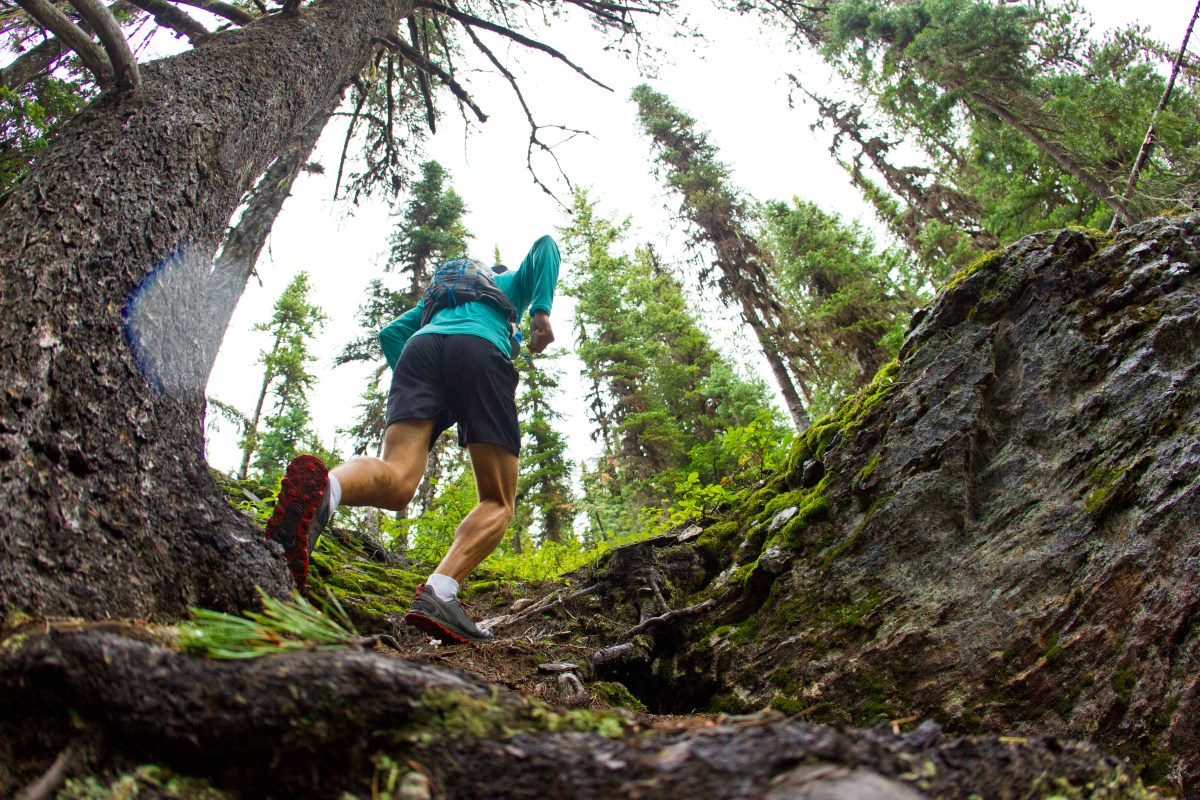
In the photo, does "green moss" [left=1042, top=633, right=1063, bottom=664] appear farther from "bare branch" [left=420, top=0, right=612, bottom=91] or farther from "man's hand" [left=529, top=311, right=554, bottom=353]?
"bare branch" [left=420, top=0, right=612, bottom=91]

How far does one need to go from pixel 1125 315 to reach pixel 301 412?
91.3ft

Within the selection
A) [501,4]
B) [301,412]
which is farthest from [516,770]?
[301,412]

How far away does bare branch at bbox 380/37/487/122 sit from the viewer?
4689 mm

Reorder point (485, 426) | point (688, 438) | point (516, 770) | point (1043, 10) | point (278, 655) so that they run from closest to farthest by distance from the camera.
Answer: point (516, 770) → point (278, 655) → point (485, 426) → point (1043, 10) → point (688, 438)

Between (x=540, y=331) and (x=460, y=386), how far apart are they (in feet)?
2.25

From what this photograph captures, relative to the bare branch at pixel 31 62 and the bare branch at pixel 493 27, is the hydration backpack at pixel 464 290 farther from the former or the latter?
Answer: the bare branch at pixel 31 62

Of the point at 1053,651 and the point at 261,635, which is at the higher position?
the point at 261,635

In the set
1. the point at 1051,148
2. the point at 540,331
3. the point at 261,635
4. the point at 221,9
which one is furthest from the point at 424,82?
the point at 1051,148

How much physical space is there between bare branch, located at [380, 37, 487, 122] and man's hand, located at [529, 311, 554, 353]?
248 centimetres

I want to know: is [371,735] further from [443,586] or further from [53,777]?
[443,586]

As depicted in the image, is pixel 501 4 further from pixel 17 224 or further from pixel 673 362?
pixel 673 362

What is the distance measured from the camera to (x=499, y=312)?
3.65 metres

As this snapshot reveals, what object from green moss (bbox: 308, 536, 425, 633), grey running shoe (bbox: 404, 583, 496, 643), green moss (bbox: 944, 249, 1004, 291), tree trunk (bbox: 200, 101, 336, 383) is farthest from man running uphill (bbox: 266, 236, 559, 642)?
green moss (bbox: 944, 249, 1004, 291)

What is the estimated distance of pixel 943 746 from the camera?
911 mm
